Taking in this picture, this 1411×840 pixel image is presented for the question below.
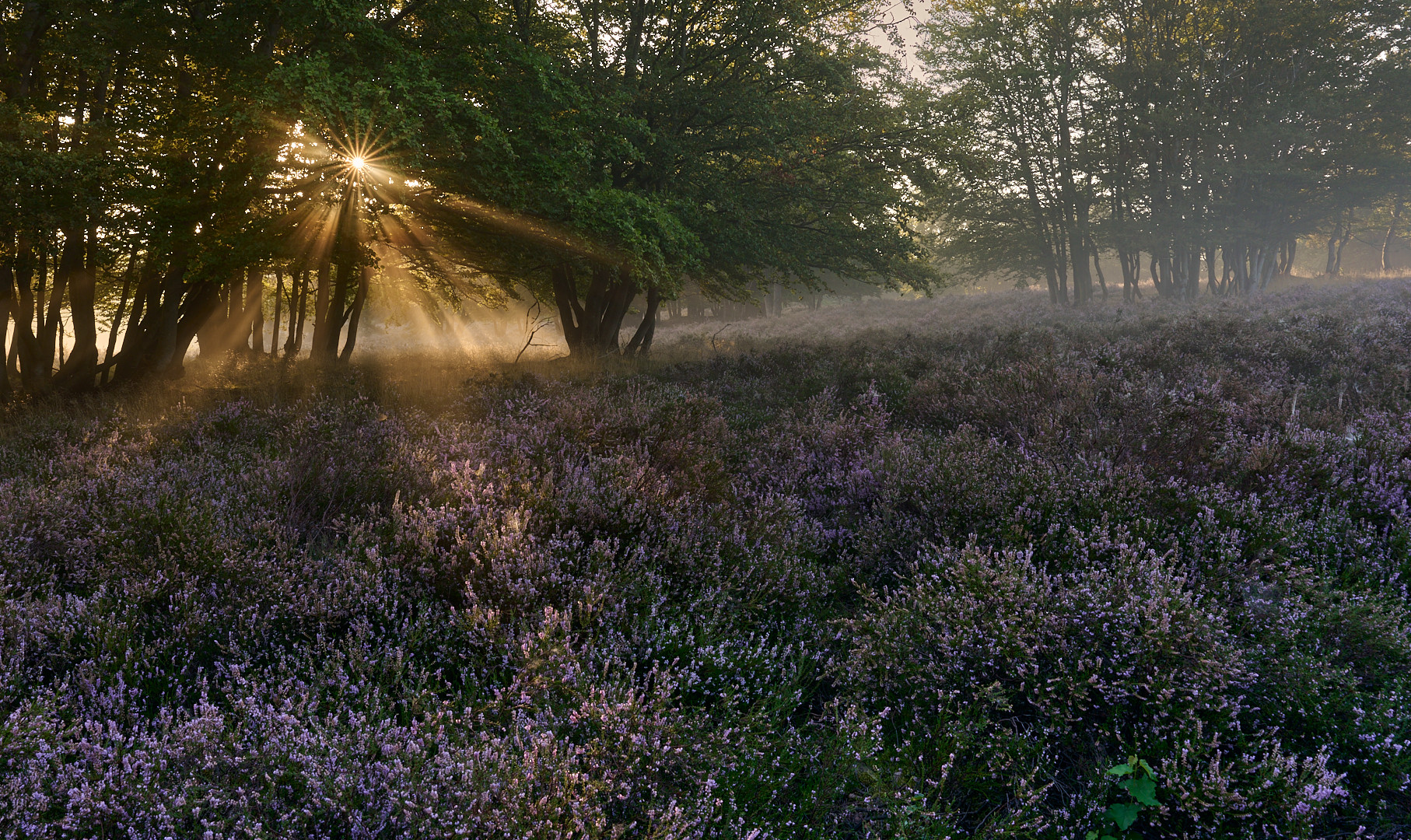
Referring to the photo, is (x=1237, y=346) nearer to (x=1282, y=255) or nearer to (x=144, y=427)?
(x=144, y=427)

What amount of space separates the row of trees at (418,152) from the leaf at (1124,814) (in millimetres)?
8275

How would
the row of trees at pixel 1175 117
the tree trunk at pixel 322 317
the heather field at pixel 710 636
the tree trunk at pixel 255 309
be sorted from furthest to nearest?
the row of trees at pixel 1175 117 < the tree trunk at pixel 255 309 < the tree trunk at pixel 322 317 < the heather field at pixel 710 636

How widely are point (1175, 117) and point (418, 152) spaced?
1041 inches

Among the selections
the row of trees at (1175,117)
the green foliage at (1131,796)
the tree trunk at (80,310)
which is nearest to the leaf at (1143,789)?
the green foliage at (1131,796)

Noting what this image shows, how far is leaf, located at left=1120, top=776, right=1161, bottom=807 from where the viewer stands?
1998mm

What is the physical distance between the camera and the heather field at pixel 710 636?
1.84 m

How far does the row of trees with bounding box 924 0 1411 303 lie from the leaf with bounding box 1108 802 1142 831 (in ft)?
78.3

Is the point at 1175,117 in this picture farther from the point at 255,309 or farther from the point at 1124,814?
the point at 255,309

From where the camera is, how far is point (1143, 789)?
2.06m

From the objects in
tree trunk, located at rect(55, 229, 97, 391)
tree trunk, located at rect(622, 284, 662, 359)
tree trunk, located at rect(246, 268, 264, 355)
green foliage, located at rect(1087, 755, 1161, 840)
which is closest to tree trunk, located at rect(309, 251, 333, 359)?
tree trunk, located at rect(55, 229, 97, 391)

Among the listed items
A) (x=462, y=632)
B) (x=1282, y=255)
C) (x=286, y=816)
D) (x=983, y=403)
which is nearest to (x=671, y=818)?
(x=286, y=816)

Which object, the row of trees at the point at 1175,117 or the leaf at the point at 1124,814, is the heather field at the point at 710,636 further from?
the row of trees at the point at 1175,117

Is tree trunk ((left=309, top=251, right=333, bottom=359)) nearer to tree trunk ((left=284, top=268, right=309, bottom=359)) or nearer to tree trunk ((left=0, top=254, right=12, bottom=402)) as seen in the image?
tree trunk ((left=284, top=268, right=309, bottom=359))

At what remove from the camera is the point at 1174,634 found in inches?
95.9
